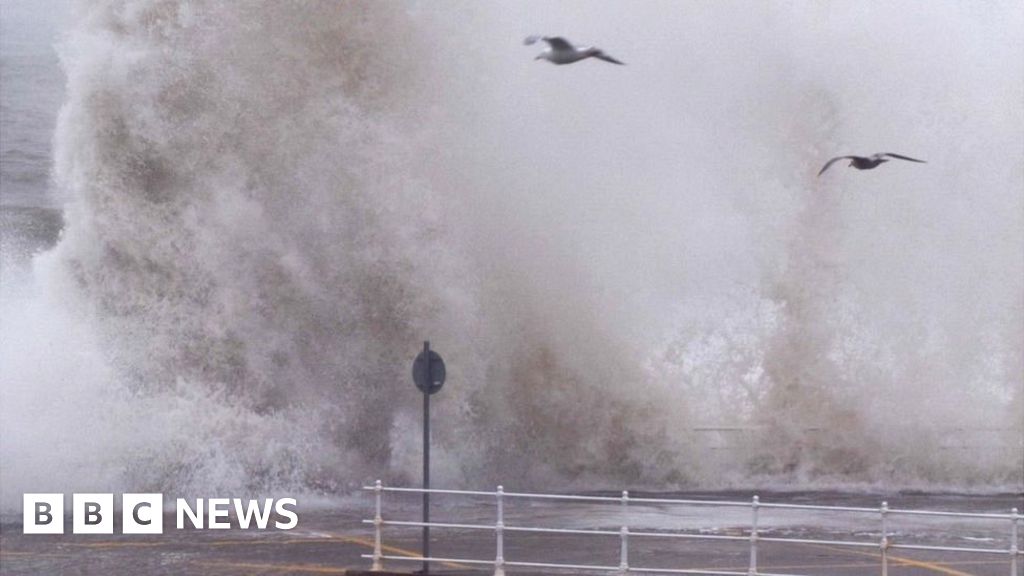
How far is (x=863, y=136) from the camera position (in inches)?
1231

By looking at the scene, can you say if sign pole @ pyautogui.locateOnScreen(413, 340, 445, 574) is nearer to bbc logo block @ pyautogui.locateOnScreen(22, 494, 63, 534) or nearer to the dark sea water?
bbc logo block @ pyautogui.locateOnScreen(22, 494, 63, 534)

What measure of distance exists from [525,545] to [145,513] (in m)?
6.25

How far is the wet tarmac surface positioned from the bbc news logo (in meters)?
0.31

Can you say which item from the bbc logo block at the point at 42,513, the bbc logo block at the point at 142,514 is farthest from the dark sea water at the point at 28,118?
the bbc logo block at the point at 142,514

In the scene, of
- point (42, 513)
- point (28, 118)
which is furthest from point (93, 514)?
point (28, 118)

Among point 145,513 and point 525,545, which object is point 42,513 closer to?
point 145,513

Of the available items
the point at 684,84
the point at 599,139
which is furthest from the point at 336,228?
the point at 684,84

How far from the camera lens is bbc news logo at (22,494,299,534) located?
20.8 m

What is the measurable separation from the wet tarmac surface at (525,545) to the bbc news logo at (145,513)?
0.31 metres

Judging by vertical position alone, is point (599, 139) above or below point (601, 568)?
above

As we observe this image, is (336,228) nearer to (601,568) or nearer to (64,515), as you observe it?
(64,515)

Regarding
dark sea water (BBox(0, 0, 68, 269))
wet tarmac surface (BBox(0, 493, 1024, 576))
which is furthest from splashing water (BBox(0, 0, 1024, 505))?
dark sea water (BBox(0, 0, 68, 269))

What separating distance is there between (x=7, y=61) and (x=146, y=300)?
2827 centimetres

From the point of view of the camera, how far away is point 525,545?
18953 mm
